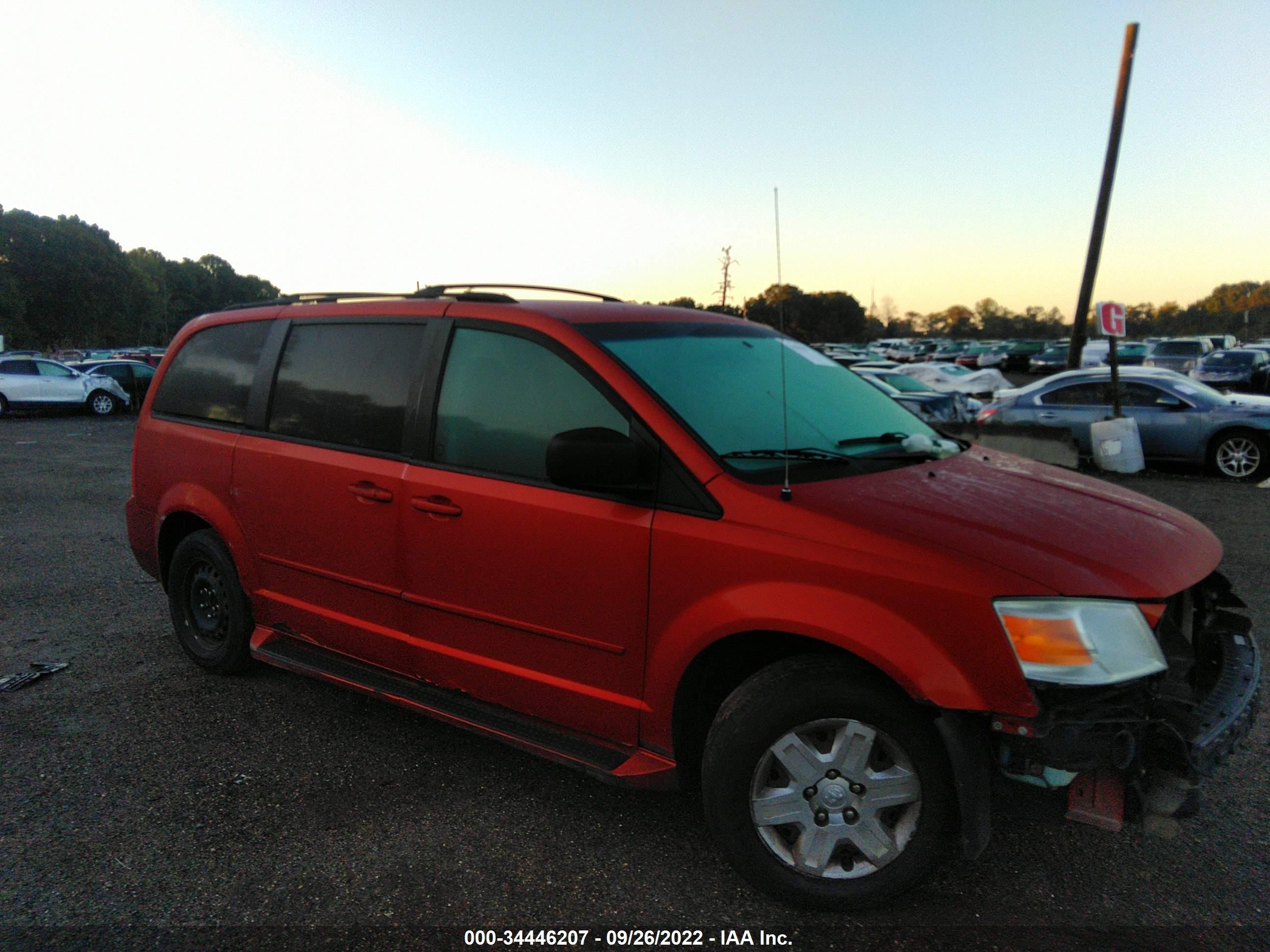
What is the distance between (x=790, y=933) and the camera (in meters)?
2.47

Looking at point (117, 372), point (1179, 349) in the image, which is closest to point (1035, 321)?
point (1179, 349)

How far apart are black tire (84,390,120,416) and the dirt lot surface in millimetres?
23506

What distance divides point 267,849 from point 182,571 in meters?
2.03

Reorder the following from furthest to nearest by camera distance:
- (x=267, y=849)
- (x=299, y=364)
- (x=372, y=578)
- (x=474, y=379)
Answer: (x=299, y=364), (x=372, y=578), (x=474, y=379), (x=267, y=849)

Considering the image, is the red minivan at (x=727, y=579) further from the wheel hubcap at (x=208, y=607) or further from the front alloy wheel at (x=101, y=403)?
the front alloy wheel at (x=101, y=403)

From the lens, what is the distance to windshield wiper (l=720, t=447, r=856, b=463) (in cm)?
277

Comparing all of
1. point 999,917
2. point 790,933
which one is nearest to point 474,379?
point 790,933

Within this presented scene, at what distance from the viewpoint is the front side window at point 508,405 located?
9.70 feet

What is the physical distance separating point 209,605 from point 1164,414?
12.2m

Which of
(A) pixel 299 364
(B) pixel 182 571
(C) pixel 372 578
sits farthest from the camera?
(B) pixel 182 571

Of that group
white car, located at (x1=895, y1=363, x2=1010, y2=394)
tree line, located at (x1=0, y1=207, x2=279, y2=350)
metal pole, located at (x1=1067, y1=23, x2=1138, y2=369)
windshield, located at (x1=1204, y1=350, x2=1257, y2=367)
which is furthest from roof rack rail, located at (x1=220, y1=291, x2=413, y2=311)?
tree line, located at (x1=0, y1=207, x2=279, y2=350)

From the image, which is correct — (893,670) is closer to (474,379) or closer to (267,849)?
(474,379)

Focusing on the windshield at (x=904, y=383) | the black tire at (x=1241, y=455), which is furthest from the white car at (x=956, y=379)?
the black tire at (x=1241, y=455)

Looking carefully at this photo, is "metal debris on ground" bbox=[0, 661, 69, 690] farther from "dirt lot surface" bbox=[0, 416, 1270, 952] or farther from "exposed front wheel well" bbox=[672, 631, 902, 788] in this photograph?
"exposed front wheel well" bbox=[672, 631, 902, 788]
